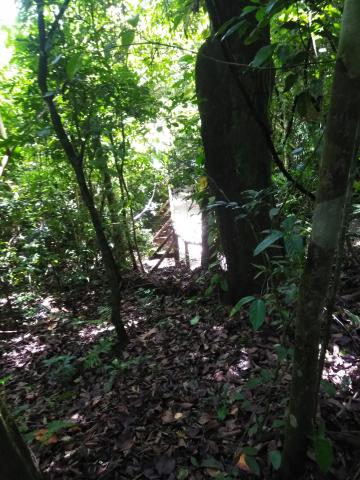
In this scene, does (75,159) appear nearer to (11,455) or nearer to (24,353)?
(11,455)

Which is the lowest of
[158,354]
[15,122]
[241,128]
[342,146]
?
[158,354]

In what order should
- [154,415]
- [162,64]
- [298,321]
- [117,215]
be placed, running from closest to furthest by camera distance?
1. [298,321]
2. [154,415]
3. [162,64]
4. [117,215]

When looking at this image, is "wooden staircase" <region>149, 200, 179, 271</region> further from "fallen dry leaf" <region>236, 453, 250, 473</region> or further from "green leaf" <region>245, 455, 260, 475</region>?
"green leaf" <region>245, 455, 260, 475</region>

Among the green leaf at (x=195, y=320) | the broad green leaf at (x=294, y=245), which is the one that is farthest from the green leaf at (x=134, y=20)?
the green leaf at (x=195, y=320)

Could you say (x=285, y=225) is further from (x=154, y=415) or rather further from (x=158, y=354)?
(x=158, y=354)

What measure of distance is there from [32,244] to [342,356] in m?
4.87

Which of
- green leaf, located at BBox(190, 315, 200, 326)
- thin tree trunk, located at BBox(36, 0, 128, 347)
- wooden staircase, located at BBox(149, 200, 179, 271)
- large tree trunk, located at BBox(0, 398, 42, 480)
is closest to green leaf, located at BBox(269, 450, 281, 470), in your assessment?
large tree trunk, located at BBox(0, 398, 42, 480)

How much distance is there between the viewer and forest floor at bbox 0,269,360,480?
1.95 metres

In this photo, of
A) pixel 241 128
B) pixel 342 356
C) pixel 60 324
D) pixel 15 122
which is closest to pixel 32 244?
pixel 60 324

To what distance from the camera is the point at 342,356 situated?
248 cm

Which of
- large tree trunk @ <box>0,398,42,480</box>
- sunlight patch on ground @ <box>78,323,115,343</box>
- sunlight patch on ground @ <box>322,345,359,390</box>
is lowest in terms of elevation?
sunlight patch on ground @ <box>78,323,115,343</box>

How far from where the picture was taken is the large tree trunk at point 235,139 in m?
3.11

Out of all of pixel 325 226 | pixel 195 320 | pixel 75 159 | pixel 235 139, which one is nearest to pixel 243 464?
pixel 325 226

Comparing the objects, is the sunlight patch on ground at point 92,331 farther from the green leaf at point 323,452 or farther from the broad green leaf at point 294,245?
the broad green leaf at point 294,245
